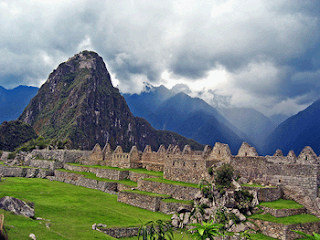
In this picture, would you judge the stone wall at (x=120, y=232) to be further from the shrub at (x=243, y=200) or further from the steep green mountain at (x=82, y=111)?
the steep green mountain at (x=82, y=111)

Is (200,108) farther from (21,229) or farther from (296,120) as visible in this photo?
(21,229)

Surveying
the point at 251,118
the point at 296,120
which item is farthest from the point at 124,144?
the point at 296,120

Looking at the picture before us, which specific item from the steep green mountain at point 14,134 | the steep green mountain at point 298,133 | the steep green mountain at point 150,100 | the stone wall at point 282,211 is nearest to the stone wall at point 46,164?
the stone wall at point 282,211

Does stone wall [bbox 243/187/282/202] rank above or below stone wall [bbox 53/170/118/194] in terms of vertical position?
above

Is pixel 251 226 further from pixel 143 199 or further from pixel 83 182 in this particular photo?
pixel 83 182

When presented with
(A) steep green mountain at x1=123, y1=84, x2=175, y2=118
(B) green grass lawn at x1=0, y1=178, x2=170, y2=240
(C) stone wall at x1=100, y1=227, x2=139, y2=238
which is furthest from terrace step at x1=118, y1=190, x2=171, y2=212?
(A) steep green mountain at x1=123, y1=84, x2=175, y2=118

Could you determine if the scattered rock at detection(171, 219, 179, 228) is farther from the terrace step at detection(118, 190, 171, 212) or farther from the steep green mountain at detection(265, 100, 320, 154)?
the steep green mountain at detection(265, 100, 320, 154)

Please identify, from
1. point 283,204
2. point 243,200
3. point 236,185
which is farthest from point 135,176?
point 283,204
